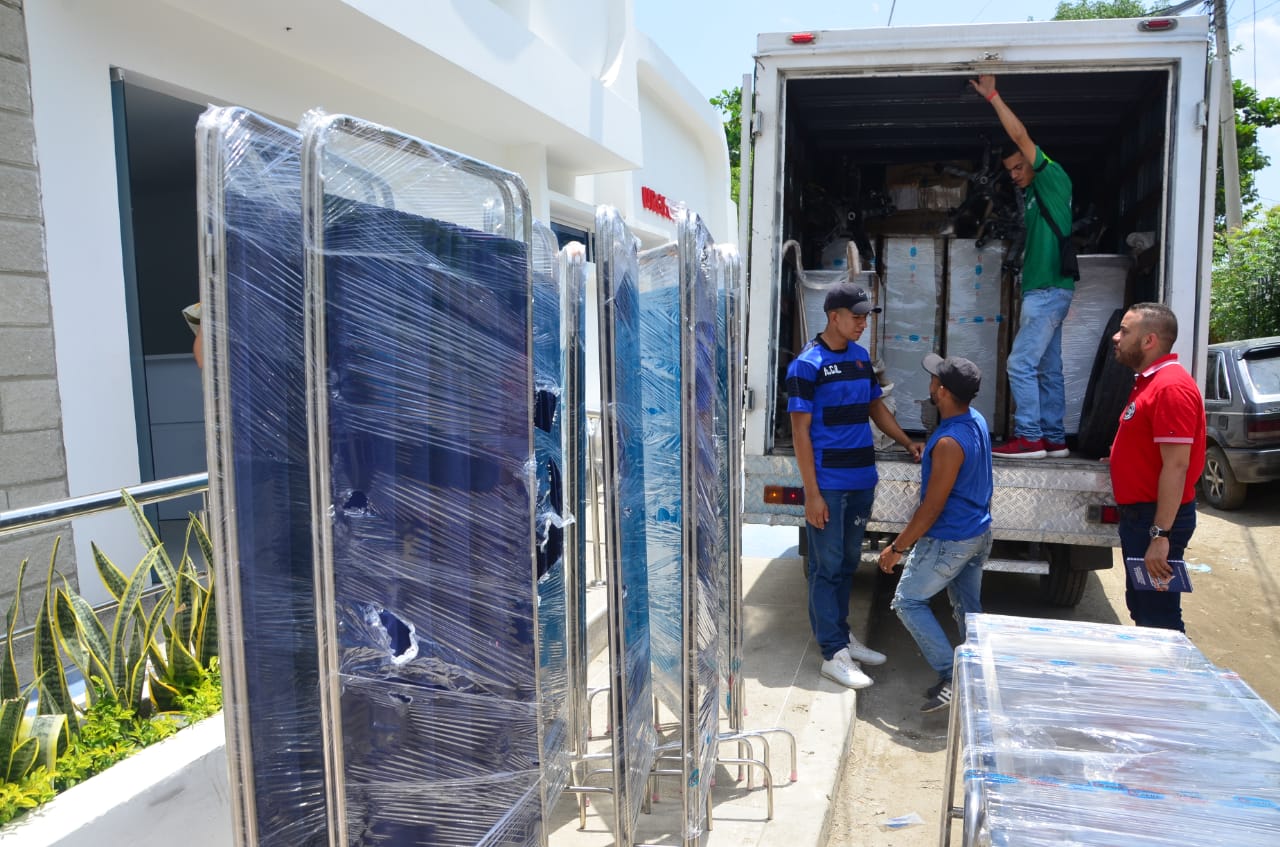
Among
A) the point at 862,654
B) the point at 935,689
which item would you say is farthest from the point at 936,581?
the point at 862,654

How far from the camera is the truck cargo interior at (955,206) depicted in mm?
5176

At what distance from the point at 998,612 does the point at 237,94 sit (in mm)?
5882

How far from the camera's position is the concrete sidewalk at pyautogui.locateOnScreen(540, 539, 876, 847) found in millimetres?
2906

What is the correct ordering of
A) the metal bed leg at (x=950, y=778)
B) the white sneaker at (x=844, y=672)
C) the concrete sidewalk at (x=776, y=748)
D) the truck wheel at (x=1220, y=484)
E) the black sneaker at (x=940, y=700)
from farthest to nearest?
the truck wheel at (x=1220, y=484)
the white sneaker at (x=844, y=672)
the black sneaker at (x=940, y=700)
the concrete sidewalk at (x=776, y=748)
the metal bed leg at (x=950, y=778)

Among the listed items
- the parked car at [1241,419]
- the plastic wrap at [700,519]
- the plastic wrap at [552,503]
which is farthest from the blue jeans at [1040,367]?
the parked car at [1241,419]

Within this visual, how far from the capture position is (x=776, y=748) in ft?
11.8

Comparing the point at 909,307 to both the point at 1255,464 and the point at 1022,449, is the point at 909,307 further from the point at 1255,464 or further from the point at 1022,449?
the point at 1255,464

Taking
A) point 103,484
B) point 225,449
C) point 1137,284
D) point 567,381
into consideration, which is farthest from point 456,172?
point 1137,284

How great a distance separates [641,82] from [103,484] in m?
11.0

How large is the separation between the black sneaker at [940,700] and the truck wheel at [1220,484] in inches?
225

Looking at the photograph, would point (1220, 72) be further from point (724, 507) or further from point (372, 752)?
point (372, 752)

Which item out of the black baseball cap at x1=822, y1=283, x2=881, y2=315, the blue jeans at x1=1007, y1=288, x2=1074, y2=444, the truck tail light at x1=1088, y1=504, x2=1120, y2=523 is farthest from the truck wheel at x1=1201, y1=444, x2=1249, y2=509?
the black baseball cap at x1=822, y1=283, x2=881, y2=315

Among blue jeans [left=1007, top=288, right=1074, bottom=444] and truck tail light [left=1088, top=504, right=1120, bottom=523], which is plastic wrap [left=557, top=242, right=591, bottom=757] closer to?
truck tail light [left=1088, top=504, right=1120, bottom=523]

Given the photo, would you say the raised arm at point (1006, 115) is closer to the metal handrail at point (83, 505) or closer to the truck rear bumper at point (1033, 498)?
the truck rear bumper at point (1033, 498)
